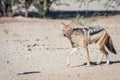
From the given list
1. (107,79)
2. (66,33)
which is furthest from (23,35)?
(107,79)

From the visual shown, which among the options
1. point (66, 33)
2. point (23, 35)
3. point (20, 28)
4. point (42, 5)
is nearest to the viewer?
point (66, 33)

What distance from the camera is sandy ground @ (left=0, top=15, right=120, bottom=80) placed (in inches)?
503

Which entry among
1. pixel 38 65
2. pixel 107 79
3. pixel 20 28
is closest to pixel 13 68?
pixel 38 65

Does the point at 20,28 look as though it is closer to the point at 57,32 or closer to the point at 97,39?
the point at 57,32

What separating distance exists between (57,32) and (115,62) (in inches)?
286

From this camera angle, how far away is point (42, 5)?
28906mm

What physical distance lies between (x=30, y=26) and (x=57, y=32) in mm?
2540

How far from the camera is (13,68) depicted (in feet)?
45.0

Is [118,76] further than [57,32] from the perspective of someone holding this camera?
No

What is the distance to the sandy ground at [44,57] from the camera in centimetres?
1278

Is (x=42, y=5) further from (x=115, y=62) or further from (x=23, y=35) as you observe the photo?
(x=115, y=62)

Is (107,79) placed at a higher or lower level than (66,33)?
lower

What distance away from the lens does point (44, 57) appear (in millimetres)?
15344

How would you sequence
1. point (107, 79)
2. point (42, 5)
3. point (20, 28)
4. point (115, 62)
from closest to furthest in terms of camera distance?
1. point (107, 79)
2. point (115, 62)
3. point (20, 28)
4. point (42, 5)
